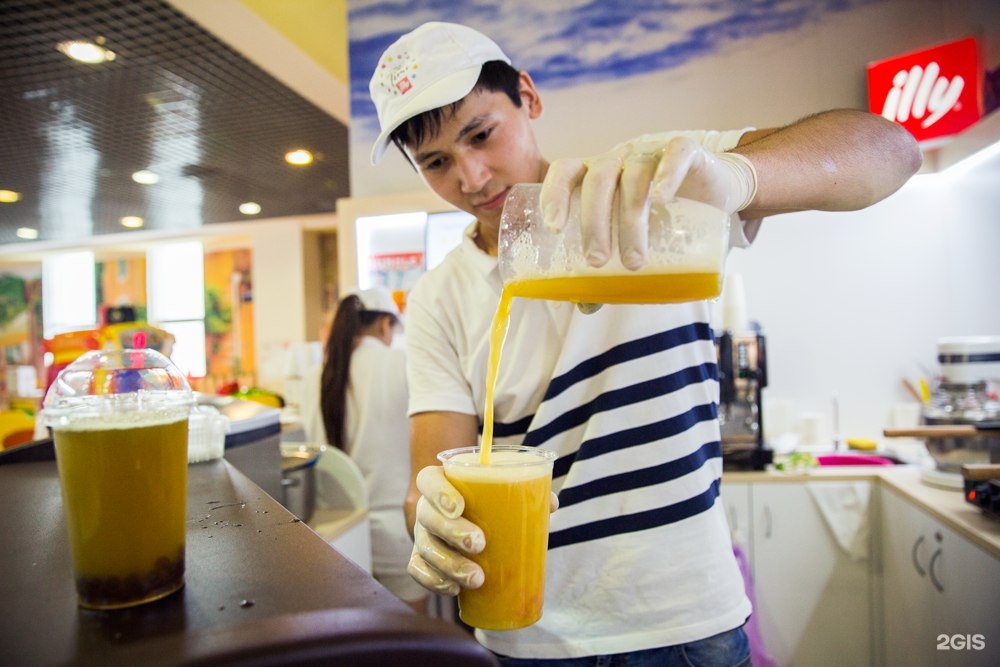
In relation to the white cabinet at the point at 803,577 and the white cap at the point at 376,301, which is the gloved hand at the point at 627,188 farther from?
the white cabinet at the point at 803,577

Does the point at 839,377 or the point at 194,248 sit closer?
the point at 839,377

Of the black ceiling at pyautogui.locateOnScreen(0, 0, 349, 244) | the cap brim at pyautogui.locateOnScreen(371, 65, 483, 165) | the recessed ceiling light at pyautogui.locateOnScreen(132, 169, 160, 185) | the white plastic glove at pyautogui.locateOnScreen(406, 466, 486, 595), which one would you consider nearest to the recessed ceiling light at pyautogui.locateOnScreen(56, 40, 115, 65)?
the black ceiling at pyautogui.locateOnScreen(0, 0, 349, 244)

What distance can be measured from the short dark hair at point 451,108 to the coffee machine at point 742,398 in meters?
2.00

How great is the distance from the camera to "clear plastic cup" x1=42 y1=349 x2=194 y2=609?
0.58 metres

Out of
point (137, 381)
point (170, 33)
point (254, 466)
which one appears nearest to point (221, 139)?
point (170, 33)

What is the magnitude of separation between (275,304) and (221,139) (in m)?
4.15

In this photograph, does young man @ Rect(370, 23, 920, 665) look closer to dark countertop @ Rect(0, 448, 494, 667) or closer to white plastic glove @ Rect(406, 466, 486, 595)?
white plastic glove @ Rect(406, 466, 486, 595)

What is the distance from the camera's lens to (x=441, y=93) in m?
1.27

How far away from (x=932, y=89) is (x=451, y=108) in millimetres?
2756

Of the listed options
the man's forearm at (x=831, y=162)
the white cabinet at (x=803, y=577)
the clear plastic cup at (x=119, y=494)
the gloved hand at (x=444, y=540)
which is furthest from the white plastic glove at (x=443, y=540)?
the white cabinet at (x=803, y=577)

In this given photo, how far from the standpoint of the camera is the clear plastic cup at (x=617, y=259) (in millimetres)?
734

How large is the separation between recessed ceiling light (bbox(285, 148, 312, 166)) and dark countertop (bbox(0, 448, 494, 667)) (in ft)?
19.1

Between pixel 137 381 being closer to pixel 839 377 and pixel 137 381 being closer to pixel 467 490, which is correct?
pixel 467 490

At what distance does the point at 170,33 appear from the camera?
3805 millimetres
